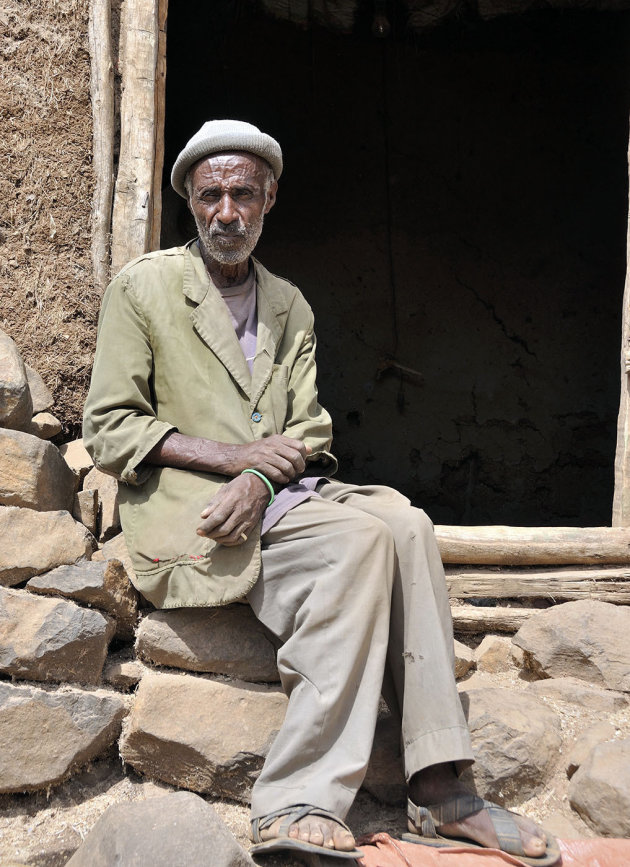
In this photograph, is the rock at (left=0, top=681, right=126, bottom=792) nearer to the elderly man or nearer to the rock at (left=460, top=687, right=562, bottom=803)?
the elderly man

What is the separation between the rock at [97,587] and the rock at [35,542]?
0.03m

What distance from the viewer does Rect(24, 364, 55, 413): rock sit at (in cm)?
325

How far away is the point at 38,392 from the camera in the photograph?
3266 millimetres

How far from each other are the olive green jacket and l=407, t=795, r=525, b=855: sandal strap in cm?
72

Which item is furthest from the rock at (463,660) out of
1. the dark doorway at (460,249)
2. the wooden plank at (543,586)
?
the dark doorway at (460,249)

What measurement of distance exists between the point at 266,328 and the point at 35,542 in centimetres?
95

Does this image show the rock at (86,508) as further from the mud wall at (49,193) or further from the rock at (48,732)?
the rock at (48,732)

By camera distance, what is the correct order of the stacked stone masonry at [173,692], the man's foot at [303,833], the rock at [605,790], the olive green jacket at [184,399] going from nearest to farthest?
the man's foot at [303,833] < the rock at [605,790] < the stacked stone masonry at [173,692] < the olive green jacket at [184,399]

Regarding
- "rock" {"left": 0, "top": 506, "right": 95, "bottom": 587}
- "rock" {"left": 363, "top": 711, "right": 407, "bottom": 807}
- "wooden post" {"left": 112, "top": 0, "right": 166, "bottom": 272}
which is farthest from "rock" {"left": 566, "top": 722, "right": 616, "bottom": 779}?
"wooden post" {"left": 112, "top": 0, "right": 166, "bottom": 272}

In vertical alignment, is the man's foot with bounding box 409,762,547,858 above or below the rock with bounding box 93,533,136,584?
below

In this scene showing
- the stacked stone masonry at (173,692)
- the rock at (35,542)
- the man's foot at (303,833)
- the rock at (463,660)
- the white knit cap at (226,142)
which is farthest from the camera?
the rock at (463,660)

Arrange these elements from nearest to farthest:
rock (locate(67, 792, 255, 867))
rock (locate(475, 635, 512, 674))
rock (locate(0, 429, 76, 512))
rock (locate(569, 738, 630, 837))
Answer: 1. rock (locate(67, 792, 255, 867))
2. rock (locate(569, 738, 630, 837))
3. rock (locate(0, 429, 76, 512))
4. rock (locate(475, 635, 512, 674))

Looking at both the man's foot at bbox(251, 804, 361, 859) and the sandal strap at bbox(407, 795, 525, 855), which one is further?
the sandal strap at bbox(407, 795, 525, 855)

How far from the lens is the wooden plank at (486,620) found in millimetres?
3156
